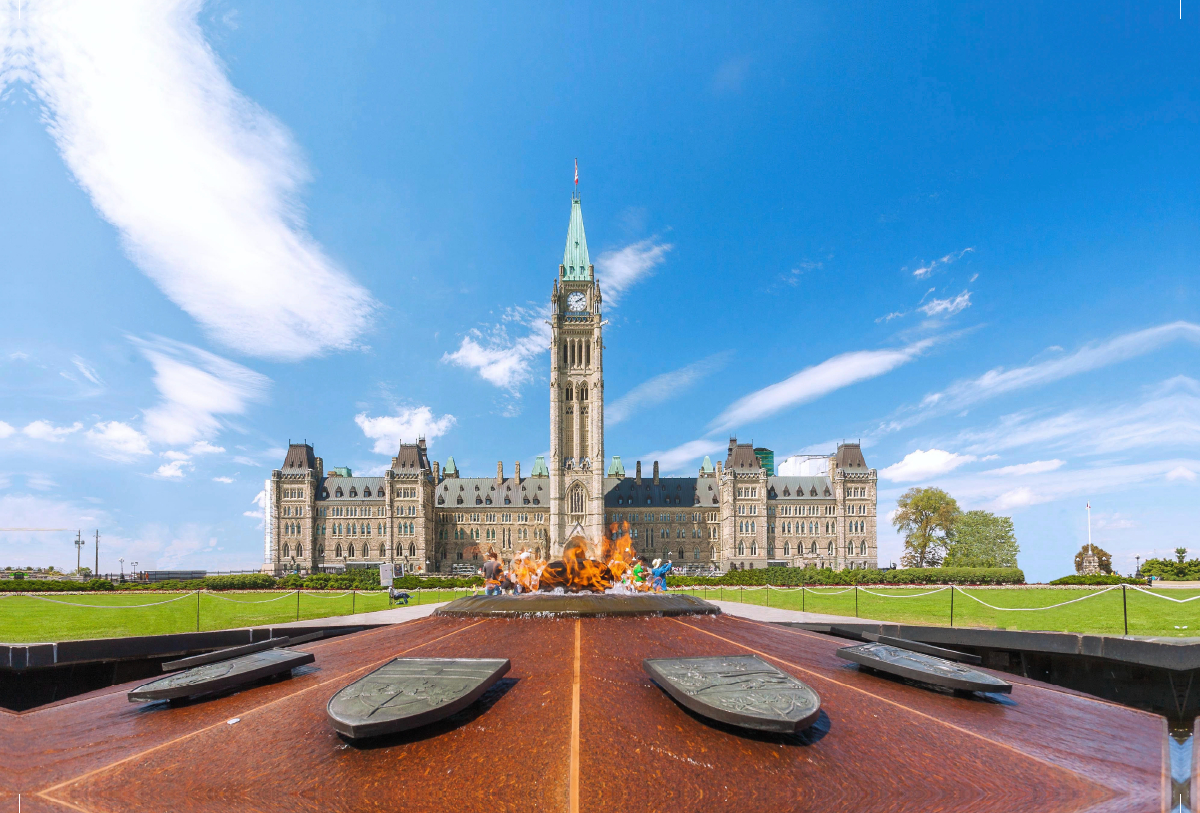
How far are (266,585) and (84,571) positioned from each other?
2955 centimetres

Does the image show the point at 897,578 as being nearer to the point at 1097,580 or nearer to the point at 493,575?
the point at 1097,580

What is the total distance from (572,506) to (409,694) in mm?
68470

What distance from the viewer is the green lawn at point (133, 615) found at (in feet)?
45.1

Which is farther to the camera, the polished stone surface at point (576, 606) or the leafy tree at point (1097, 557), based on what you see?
the leafy tree at point (1097, 557)

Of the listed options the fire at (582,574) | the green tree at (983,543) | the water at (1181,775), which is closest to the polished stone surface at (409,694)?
the water at (1181,775)

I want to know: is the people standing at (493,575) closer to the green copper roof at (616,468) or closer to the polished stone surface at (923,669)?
the polished stone surface at (923,669)

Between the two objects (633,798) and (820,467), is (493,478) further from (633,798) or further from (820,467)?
(633,798)

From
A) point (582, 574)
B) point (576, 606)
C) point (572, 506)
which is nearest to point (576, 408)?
point (572, 506)

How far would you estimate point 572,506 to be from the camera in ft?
232

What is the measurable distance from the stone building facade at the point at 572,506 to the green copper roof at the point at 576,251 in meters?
0.15

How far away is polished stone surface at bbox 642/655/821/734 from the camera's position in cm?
268

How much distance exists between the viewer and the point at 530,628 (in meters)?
4.59

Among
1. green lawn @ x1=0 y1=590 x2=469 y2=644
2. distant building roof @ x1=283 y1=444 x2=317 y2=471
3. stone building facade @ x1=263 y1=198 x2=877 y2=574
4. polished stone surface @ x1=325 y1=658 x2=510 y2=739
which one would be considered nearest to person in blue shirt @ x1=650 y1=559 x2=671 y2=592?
polished stone surface @ x1=325 y1=658 x2=510 y2=739

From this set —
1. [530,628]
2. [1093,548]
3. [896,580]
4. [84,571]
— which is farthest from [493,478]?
[530,628]
